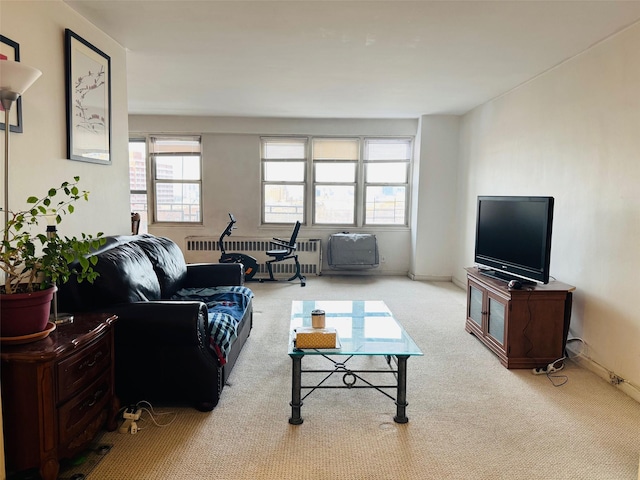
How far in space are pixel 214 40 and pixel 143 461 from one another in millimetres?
2846

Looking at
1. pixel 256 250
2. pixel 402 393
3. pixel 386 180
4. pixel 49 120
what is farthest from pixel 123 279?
pixel 386 180

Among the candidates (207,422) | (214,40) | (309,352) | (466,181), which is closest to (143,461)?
(207,422)

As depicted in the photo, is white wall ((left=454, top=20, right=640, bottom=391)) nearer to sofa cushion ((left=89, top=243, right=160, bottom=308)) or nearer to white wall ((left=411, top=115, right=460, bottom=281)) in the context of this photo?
white wall ((left=411, top=115, right=460, bottom=281))

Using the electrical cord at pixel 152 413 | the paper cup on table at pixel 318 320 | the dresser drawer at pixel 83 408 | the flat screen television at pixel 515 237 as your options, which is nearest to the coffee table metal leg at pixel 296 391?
the paper cup on table at pixel 318 320

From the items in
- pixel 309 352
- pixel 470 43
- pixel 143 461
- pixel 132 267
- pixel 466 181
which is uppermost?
pixel 470 43

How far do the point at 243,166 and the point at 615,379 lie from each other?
545 cm

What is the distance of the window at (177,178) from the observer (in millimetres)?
6828

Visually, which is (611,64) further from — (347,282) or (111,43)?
(347,282)

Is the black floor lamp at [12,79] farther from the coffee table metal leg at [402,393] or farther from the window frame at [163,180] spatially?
the window frame at [163,180]

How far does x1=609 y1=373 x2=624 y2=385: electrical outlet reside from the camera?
A: 9.57ft

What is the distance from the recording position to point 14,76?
5.98ft

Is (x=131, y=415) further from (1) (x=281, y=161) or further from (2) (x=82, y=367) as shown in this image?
(1) (x=281, y=161)

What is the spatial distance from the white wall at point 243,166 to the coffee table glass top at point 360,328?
3.53 m

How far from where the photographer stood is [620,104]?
9.77 feet
